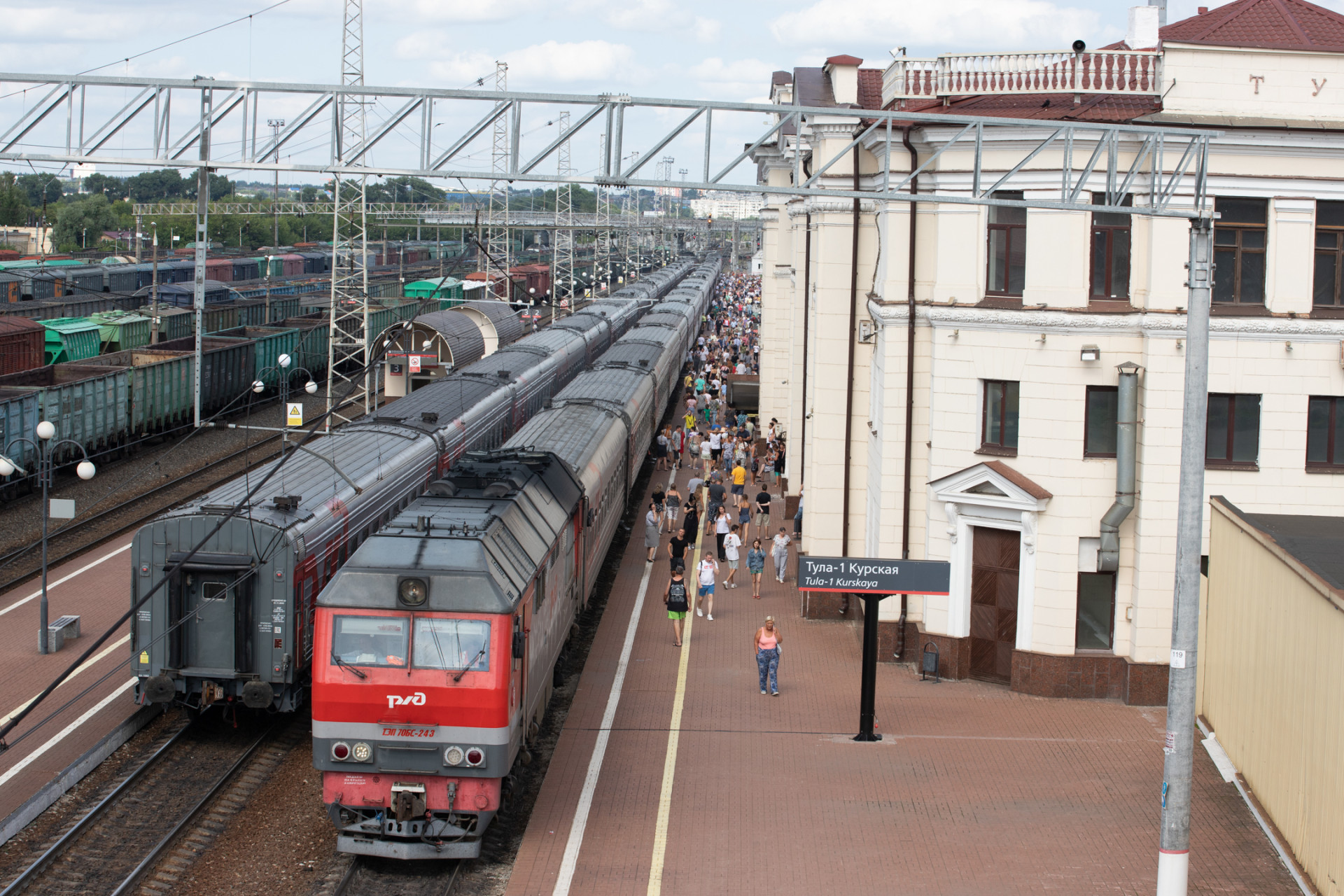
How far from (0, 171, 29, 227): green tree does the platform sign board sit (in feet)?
364

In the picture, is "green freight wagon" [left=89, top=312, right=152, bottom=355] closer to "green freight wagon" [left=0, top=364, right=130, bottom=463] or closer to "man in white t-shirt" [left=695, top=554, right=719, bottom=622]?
"green freight wagon" [left=0, top=364, right=130, bottom=463]

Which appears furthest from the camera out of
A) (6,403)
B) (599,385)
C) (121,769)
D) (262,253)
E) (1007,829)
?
(262,253)

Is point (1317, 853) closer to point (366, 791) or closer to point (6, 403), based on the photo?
point (366, 791)

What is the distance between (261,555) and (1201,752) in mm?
11850

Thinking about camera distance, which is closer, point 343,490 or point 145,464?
point 343,490

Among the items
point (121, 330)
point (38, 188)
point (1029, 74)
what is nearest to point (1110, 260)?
point (1029, 74)

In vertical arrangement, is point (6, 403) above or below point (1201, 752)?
above

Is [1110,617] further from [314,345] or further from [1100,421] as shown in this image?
[314,345]

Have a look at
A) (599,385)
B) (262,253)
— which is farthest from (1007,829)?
(262,253)

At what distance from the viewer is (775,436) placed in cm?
3678

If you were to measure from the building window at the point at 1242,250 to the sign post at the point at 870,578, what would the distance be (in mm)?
6245

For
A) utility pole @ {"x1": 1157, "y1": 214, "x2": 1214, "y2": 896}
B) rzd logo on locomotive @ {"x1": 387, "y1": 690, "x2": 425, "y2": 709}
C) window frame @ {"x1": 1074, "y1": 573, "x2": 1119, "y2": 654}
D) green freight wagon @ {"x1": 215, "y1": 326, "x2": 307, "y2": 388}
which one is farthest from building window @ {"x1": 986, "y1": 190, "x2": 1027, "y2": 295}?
green freight wagon @ {"x1": 215, "y1": 326, "x2": 307, "y2": 388}

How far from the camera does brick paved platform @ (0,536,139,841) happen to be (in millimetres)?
15562

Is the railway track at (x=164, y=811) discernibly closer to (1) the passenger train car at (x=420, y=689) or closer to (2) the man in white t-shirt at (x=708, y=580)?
(1) the passenger train car at (x=420, y=689)
